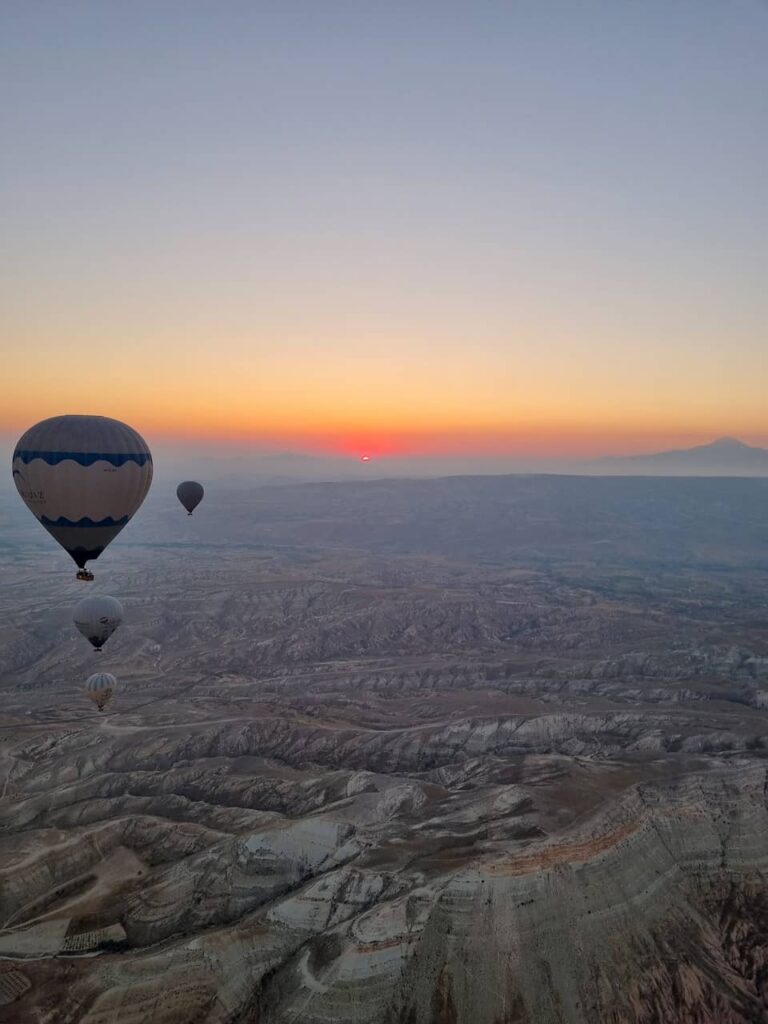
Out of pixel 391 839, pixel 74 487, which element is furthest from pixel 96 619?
pixel 391 839

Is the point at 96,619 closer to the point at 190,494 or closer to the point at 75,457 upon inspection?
the point at 75,457

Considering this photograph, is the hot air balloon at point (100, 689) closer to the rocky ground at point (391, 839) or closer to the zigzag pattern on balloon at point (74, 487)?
the rocky ground at point (391, 839)

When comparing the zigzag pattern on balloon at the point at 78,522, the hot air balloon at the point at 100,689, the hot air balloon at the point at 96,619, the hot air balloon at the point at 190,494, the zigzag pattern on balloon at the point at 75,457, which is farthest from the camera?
the hot air balloon at the point at 190,494

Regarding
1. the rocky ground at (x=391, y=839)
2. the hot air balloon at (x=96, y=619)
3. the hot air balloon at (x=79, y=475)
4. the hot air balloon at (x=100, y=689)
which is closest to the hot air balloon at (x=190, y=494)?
the rocky ground at (x=391, y=839)

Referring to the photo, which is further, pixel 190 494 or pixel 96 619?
pixel 190 494

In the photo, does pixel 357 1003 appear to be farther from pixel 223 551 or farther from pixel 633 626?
pixel 223 551

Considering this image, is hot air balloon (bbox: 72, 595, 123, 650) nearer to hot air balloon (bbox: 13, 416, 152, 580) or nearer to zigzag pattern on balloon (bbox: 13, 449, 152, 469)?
hot air balloon (bbox: 13, 416, 152, 580)

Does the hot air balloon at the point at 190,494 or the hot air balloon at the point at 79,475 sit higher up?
the hot air balloon at the point at 79,475

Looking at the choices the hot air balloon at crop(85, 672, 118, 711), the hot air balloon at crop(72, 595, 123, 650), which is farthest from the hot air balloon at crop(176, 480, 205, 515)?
the hot air balloon at crop(72, 595, 123, 650)
